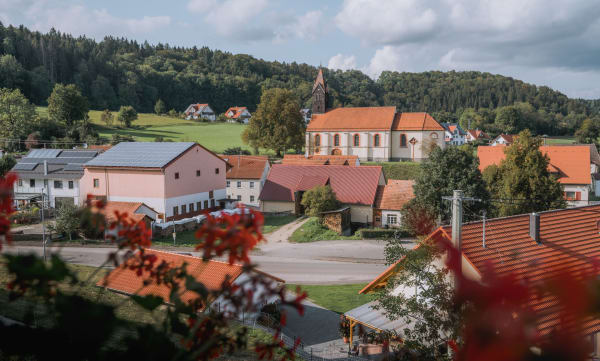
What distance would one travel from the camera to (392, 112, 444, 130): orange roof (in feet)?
204

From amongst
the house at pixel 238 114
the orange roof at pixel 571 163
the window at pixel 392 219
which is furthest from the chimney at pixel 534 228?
the house at pixel 238 114

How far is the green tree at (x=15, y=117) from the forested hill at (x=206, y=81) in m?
31.3

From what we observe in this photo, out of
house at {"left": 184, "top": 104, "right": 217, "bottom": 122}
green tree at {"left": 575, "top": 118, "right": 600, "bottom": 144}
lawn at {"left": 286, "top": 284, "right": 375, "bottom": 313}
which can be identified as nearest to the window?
lawn at {"left": 286, "top": 284, "right": 375, "bottom": 313}

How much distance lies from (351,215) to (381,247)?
6.71 metres

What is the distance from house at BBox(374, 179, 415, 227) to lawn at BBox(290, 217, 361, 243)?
380 centimetres

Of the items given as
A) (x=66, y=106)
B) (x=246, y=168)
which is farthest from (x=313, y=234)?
(x=66, y=106)

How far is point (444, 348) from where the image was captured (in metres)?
9.82

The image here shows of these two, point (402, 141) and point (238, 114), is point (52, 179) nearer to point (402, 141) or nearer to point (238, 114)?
point (402, 141)

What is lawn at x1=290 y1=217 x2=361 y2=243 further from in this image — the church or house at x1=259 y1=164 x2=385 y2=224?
the church

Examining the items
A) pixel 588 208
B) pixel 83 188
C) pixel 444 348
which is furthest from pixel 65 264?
pixel 83 188

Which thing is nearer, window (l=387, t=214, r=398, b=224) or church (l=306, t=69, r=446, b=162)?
window (l=387, t=214, r=398, b=224)

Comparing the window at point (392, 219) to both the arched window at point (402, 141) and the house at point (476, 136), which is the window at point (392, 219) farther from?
the house at point (476, 136)

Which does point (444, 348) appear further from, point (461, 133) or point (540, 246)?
point (461, 133)

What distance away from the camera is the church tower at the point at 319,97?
225 feet
